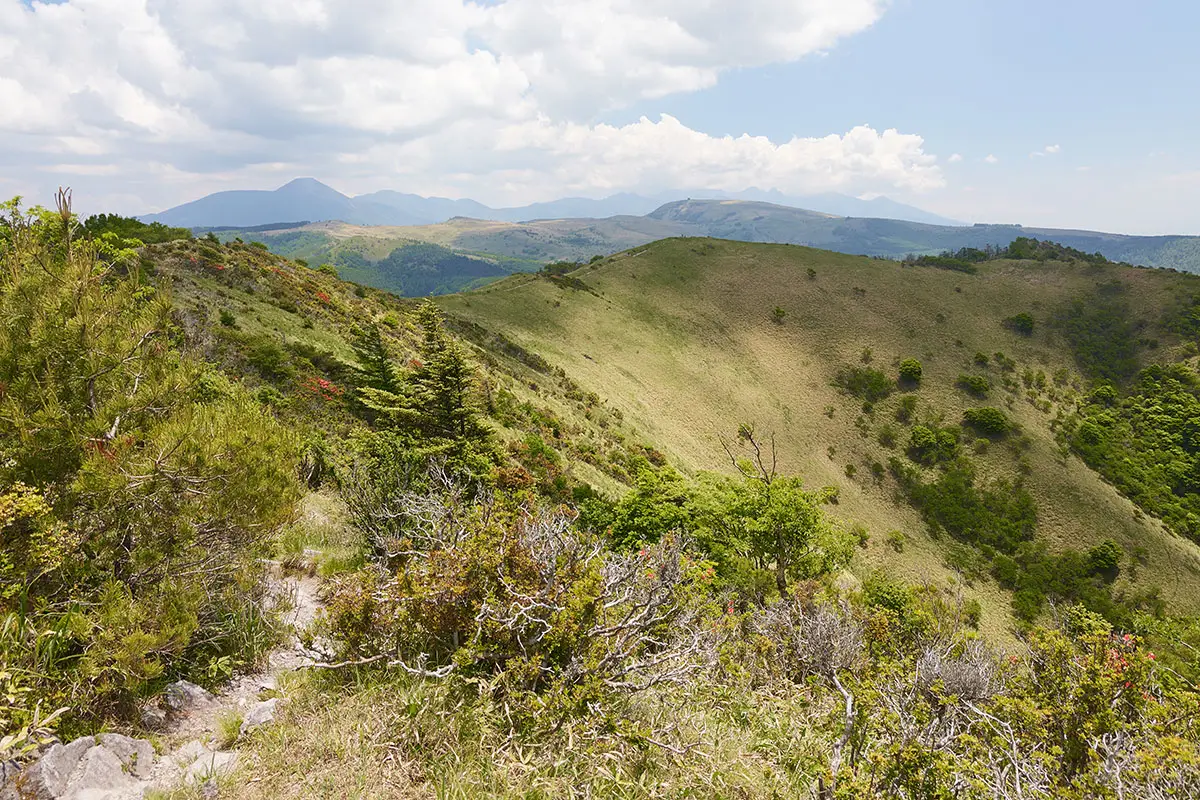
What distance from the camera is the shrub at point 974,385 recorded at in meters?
56.6

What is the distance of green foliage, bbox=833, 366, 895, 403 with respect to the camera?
57906mm

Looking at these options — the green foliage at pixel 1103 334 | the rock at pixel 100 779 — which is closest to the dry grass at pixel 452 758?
the rock at pixel 100 779

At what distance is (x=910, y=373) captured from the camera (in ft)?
194

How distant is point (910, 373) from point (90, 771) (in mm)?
68733

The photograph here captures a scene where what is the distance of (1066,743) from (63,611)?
32.7ft

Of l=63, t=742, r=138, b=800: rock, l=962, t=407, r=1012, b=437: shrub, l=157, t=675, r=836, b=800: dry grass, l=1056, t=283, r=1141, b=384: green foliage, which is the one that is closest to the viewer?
l=63, t=742, r=138, b=800: rock

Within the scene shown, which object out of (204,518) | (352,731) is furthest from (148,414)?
(352,731)

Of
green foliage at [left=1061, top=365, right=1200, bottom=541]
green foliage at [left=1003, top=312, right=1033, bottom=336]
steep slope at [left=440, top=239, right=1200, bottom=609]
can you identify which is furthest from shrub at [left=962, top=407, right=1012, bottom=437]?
green foliage at [left=1003, top=312, right=1033, bottom=336]

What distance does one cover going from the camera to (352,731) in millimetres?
4555

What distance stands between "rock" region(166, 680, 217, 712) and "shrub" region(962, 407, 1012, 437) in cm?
6403

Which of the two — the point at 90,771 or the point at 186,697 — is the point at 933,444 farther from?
the point at 90,771

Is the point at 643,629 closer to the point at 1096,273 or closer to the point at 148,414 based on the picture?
the point at 148,414

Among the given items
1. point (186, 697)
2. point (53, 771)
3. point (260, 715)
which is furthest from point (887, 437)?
point (53, 771)

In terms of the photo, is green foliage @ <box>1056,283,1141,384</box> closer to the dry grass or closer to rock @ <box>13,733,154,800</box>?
the dry grass
